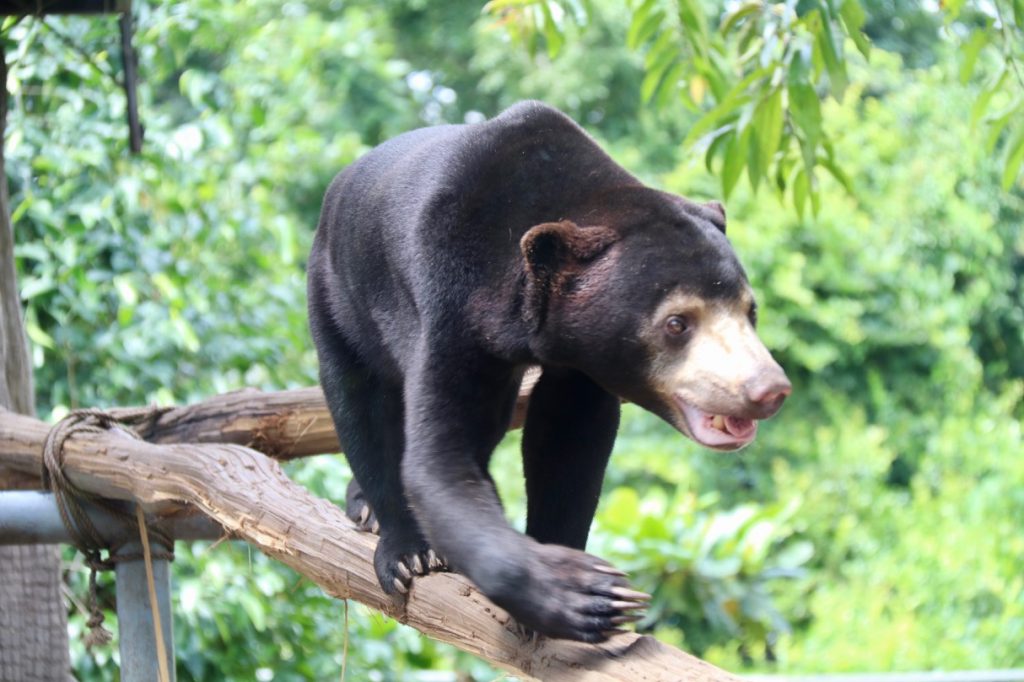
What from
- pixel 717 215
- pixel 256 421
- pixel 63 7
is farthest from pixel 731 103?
pixel 63 7

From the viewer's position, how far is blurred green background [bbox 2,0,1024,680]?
14.0 feet

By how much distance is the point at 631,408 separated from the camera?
884cm

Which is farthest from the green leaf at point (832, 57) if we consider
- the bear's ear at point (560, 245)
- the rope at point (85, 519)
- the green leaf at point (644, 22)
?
the rope at point (85, 519)

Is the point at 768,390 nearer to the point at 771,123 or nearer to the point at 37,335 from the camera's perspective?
the point at 771,123

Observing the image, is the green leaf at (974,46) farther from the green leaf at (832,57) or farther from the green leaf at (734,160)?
the green leaf at (734,160)

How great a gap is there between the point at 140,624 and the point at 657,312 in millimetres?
1379

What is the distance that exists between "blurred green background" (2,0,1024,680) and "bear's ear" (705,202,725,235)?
573mm

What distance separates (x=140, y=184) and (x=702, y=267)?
296 centimetres

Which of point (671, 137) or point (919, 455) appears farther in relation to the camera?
point (671, 137)

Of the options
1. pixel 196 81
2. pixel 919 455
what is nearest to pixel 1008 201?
pixel 919 455

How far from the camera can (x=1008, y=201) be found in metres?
8.77

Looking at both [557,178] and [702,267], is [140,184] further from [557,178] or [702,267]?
[702,267]

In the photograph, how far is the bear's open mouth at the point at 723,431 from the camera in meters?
2.06

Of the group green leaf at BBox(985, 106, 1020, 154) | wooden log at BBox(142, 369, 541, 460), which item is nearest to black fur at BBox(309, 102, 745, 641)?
wooden log at BBox(142, 369, 541, 460)
